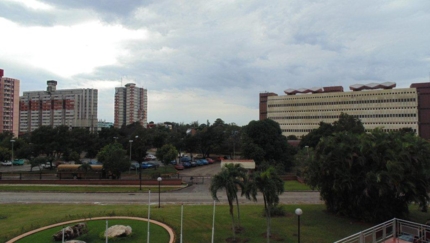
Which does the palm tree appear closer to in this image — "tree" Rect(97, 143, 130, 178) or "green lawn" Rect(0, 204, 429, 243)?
"green lawn" Rect(0, 204, 429, 243)

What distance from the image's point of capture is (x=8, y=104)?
10125cm

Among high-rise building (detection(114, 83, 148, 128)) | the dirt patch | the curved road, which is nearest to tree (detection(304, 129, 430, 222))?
the dirt patch

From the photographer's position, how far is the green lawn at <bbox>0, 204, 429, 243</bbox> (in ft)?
55.9

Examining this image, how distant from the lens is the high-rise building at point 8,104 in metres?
98.3

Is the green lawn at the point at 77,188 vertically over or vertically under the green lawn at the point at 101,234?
under

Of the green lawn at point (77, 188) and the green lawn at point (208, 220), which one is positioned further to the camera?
the green lawn at point (77, 188)

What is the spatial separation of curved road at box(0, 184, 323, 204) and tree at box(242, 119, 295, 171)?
12569 millimetres

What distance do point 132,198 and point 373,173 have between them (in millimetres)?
21521

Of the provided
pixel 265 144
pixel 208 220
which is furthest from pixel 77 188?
pixel 265 144

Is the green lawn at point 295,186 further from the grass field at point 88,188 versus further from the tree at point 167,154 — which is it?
the tree at point 167,154

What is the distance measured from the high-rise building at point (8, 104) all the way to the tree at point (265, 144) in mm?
92866

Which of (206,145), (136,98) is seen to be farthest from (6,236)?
(136,98)

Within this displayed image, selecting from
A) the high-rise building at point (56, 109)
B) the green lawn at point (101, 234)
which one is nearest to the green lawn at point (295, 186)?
the green lawn at point (101, 234)

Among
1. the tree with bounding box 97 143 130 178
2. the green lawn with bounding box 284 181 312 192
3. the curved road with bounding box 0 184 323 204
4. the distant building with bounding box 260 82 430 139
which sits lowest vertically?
the curved road with bounding box 0 184 323 204
